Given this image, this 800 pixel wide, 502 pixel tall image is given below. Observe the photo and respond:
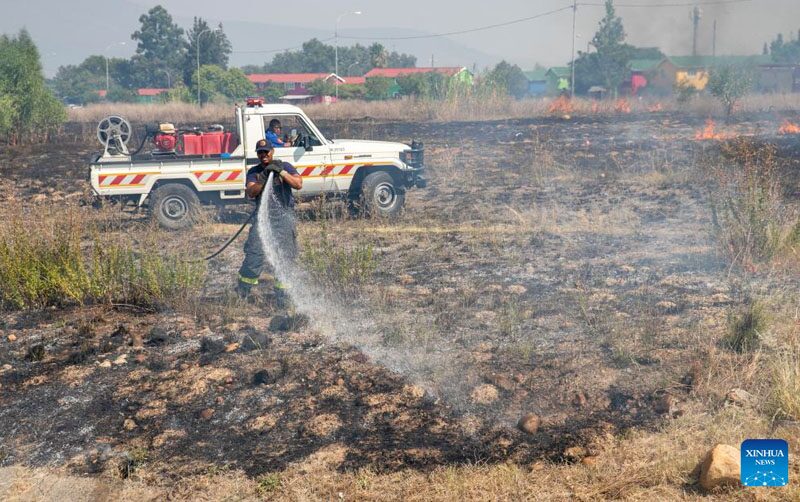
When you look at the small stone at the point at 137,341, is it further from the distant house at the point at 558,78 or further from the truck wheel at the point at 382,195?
the distant house at the point at 558,78

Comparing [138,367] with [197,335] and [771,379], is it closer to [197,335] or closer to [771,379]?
[197,335]

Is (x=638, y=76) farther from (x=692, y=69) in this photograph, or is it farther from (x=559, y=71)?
(x=692, y=69)

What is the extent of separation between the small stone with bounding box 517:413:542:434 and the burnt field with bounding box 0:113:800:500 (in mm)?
30

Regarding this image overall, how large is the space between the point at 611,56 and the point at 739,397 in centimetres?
5817

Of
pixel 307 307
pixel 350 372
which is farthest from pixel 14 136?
pixel 350 372

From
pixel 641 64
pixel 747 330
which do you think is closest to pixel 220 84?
pixel 641 64

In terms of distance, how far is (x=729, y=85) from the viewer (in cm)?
2938

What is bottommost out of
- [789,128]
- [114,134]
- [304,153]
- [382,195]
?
[382,195]

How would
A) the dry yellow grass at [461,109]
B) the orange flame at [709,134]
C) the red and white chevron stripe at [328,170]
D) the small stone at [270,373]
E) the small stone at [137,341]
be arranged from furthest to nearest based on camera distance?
the dry yellow grass at [461,109], the orange flame at [709,134], the red and white chevron stripe at [328,170], the small stone at [137,341], the small stone at [270,373]

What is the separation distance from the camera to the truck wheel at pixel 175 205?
12461 mm

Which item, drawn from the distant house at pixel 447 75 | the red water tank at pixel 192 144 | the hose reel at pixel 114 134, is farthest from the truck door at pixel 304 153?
the distant house at pixel 447 75

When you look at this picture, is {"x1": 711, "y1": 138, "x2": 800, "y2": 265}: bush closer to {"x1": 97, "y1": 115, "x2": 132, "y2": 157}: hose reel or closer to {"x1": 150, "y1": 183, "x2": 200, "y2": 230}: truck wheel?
{"x1": 150, "y1": 183, "x2": 200, "y2": 230}: truck wheel

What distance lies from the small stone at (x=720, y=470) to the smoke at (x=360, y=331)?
1.74 meters

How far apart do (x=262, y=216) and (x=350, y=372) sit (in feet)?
8.86
